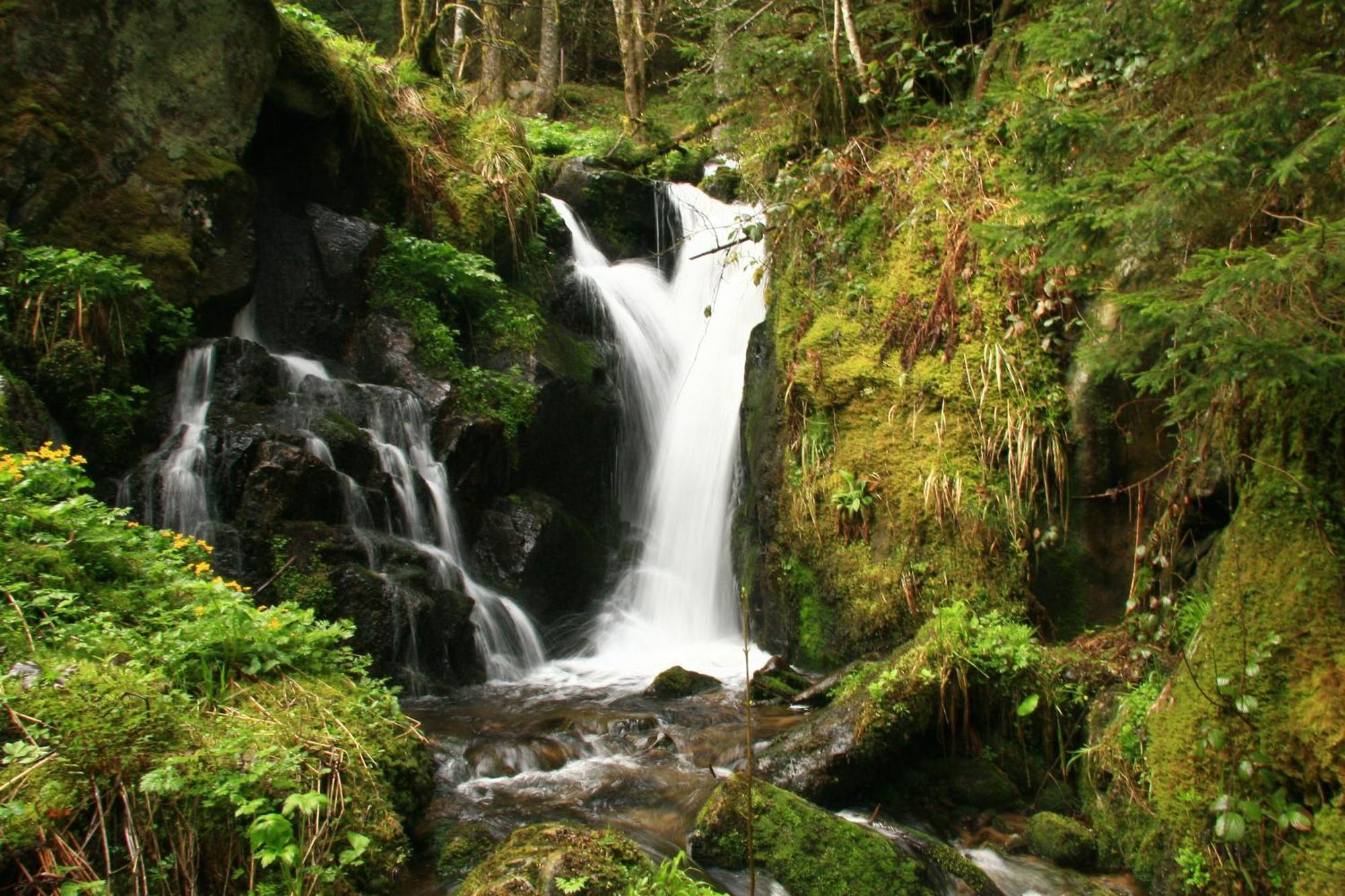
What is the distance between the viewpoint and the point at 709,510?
8.86 metres

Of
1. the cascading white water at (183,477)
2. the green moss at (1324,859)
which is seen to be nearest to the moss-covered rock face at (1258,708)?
the green moss at (1324,859)

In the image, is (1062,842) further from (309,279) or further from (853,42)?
(309,279)

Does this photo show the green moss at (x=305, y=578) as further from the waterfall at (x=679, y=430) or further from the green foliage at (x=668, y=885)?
the green foliage at (x=668, y=885)

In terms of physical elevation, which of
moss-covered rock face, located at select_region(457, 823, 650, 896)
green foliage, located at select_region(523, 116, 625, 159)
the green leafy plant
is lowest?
moss-covered rock face, located at select_region(457, 823, 650, 896)

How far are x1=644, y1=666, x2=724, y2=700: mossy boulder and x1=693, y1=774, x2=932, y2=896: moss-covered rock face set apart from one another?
2.30 metres

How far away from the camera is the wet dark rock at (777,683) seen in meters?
5.92

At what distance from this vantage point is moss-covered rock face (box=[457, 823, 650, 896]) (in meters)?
2.74

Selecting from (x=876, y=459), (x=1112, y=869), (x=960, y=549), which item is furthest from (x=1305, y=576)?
(x=876, y=459)

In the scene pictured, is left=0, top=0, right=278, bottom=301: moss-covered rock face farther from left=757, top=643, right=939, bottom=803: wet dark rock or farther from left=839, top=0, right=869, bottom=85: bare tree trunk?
left=757, top=643, right=939, bottom=803: wet dark rock

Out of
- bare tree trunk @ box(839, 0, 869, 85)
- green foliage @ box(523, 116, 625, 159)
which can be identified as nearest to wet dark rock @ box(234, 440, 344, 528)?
bare tree trunk @ box(839, 0, 869, 85)

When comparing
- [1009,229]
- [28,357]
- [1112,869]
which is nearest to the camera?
[1009,229]

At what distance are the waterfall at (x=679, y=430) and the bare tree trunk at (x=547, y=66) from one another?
6.90m

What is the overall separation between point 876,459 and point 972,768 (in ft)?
7.79

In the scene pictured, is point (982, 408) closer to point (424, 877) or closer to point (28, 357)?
point (424, 877)
